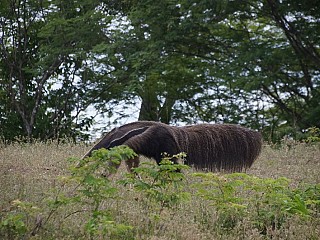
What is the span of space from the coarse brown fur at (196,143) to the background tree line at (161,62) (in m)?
7.58

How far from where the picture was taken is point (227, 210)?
21.4ft

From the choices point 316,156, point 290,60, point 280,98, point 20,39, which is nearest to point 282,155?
point 316,156

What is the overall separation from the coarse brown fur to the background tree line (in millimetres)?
7577

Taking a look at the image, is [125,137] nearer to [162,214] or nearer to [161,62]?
[162,214]

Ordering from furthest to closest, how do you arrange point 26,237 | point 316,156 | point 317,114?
point 317,114 → point 316,156 → point 26,237

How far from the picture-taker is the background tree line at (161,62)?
59.3 feet

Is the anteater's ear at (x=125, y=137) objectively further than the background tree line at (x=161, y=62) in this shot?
No

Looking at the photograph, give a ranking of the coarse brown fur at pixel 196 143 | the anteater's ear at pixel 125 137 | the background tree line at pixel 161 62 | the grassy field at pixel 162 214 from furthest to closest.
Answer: the background tree line at pixel 161 62
the coarse brown fur at pixel 196 143
the anteater's ear at pixel 125 137
the grassy field at pixel 162 214

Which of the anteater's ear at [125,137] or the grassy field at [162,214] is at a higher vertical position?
the anteater's ear at [125,137]

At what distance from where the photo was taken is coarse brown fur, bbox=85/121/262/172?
8.60 metres

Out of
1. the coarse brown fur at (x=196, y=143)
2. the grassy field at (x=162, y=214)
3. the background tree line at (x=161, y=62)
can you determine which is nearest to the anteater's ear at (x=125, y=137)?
the coarse brown fur at (x=196, y=143)

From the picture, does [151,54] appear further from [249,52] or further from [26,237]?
[26,237]

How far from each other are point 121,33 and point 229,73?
3736 millimetres

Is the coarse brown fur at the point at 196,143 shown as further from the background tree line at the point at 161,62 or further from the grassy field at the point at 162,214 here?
the background tree line at the point at 161,62
